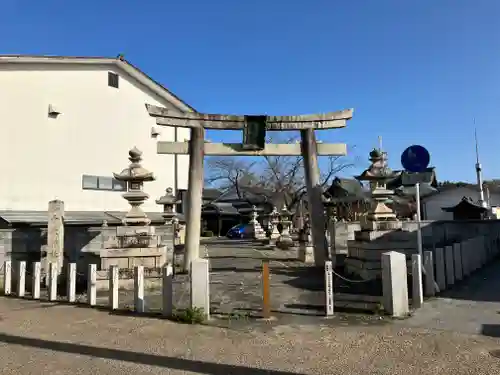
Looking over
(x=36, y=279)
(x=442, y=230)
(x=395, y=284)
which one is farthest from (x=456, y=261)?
(x=36, y=279)

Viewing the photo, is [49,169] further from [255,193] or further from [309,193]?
[255,193]

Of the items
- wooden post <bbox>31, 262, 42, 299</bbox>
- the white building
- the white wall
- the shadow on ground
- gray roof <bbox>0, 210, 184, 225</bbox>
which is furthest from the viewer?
the white wall

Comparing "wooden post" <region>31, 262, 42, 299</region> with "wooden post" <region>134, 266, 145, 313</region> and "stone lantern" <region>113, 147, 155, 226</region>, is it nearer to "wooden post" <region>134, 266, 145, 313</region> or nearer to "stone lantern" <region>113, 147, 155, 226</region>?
"stone lantern" <region>113, 147, 155, 226</region>

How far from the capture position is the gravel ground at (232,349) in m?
4.50

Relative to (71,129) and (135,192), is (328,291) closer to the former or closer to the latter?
(135,192)

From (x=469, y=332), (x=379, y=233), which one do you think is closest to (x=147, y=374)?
(x=469, y=332)

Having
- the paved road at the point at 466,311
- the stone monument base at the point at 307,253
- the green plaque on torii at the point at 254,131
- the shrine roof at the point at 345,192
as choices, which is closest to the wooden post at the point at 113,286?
the paved road at the point at 466,311

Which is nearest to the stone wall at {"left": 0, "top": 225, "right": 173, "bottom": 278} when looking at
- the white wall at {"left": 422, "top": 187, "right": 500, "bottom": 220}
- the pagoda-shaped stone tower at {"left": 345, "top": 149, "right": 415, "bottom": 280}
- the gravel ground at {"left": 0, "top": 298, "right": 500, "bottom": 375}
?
the gravel ground at {"left": 0, "top": 298, "right": 500, "bottom": 375}

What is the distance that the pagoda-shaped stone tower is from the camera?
1030 centimetres

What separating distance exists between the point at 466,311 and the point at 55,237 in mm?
9953

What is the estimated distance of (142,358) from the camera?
15.9 ft

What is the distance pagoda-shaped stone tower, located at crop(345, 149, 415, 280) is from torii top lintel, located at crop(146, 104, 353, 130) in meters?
1.91

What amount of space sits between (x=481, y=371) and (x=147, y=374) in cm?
361

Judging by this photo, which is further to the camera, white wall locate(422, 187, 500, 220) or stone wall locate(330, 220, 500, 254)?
white wall locate(422, 187, 500, 220)
